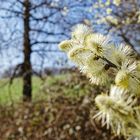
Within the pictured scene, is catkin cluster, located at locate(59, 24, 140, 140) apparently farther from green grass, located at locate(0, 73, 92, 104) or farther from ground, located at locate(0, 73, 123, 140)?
green grass, located at locate(0, 73, 92, 104)

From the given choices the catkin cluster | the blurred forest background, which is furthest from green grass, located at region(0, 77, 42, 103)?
the catkin cluster

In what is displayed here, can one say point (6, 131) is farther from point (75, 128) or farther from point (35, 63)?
point (35, 63)

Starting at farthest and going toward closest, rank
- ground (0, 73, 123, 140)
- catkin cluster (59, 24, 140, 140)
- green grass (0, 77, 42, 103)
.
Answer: green grass (0, 77, 42, 103) < ground (0, 73, 123, 140) < catkin cluster (59, 24, 140, 140)

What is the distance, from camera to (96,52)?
165cm

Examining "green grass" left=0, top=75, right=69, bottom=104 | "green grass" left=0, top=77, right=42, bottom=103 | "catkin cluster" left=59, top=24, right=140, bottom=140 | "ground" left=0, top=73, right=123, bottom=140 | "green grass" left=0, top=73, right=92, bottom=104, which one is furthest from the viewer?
"green grass" left=0, top=77, right=42, bottom=103

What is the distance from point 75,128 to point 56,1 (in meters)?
2.65

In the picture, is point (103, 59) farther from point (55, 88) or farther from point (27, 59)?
point (27, 59)

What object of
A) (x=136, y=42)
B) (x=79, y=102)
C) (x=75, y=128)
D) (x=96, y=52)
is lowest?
(x=96, y=52)

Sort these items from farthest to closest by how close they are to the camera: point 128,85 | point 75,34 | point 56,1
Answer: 1. point 56,1
2. point 75,34
3. point 128,85

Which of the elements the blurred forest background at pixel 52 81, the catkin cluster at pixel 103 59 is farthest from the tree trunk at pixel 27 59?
the catkin cluster at pixel 103 59

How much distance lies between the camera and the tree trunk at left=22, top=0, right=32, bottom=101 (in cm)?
906

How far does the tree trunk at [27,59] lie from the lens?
29.7 ft

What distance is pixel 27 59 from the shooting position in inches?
364

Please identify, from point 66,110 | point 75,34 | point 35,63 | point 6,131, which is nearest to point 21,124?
point 6,131
